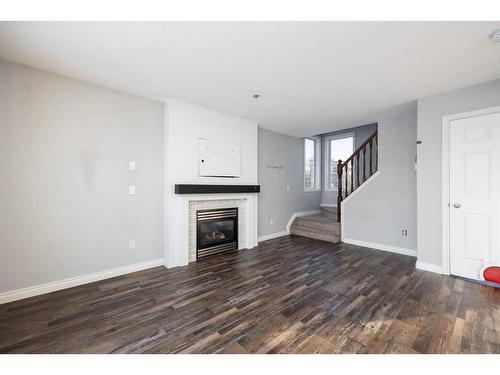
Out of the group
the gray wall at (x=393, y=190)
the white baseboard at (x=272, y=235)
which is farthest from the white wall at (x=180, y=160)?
the gray wall at (x=393, y=190)

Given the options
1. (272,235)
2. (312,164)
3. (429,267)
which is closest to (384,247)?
(429,267)

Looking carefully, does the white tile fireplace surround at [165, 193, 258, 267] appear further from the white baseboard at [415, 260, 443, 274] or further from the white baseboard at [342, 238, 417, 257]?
the white baseboard at [415, 260, 443, 274]

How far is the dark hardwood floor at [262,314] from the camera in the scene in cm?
164

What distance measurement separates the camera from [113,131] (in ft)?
9.77

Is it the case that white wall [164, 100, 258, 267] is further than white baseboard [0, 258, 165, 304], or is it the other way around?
white wall [164, 100, 258, 267]

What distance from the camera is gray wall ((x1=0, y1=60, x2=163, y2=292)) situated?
232 centimetres

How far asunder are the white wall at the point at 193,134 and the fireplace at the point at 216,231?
0.60 m

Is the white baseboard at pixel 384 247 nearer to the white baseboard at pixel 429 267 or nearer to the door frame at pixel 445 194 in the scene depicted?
the white baseboard at pixel 429 267

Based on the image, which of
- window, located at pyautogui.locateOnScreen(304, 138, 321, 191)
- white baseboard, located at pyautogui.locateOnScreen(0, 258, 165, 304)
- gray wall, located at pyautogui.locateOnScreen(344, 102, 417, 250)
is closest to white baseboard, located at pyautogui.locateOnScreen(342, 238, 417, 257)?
gray wall, located at pyautogui.locateOnScreen(344, 102, 417, 250)

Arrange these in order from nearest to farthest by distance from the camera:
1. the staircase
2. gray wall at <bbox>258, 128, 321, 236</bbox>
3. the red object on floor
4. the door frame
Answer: the red object on floor, the door frame, the staircase, gray wall at <bbox>258, 128, 321, 236</bbox>

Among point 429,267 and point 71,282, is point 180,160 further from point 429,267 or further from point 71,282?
point 429,267

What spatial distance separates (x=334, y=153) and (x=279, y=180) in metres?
2.41

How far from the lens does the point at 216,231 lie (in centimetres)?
405

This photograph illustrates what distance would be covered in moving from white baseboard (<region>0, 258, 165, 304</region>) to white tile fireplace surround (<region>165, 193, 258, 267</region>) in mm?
363
